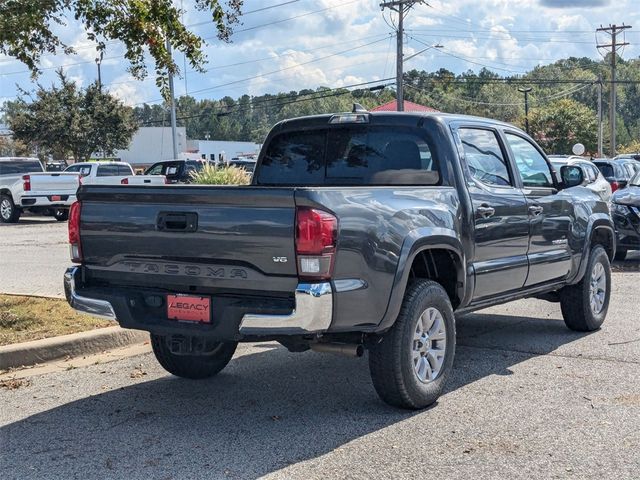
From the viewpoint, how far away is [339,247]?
15.0ft

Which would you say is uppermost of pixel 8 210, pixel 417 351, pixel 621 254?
pixel 417 351

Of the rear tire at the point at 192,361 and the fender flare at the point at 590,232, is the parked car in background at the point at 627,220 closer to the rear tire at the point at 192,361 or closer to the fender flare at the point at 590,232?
the fender flare at the point at 590,232

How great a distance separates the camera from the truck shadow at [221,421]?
4402mm

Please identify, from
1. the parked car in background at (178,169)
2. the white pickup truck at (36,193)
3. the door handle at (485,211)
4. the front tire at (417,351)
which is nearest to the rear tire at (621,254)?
the door handle at (485,211)

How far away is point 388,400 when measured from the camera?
5223 mm

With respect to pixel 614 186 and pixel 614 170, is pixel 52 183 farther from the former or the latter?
pixel 614 170

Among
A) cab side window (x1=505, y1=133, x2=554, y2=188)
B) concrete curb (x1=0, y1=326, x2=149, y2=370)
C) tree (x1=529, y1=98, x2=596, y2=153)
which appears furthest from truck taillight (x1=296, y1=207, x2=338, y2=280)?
tree (x1=529, y1=98, x2=596, y2=153)

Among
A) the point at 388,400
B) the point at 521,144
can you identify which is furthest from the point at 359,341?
the point at 521,144

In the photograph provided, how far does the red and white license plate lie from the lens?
4.80 metres

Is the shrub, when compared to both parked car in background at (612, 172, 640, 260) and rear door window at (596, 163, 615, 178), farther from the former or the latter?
rear door window at (596, 163, 615, 178)

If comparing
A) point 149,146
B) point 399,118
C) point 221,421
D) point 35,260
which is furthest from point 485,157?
point 149,146

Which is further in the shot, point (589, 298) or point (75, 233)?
point (589, 298)

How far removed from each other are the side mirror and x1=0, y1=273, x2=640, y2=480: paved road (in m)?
1.53

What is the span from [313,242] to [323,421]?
1.36 m
